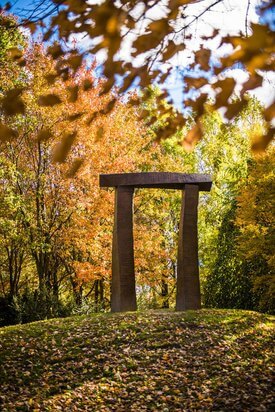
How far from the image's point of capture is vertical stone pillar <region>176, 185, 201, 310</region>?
396 inches

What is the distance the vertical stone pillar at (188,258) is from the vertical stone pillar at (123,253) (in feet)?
3.77

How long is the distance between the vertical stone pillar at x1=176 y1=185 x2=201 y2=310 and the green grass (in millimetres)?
1122

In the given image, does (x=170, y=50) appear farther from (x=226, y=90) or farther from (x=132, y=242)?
(x=132, y=242)

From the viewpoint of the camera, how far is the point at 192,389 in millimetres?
5645

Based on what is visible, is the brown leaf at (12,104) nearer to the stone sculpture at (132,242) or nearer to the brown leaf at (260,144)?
the brown leaf at (260,144)

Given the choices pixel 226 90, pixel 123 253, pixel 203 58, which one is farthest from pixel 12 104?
pixel 123 253

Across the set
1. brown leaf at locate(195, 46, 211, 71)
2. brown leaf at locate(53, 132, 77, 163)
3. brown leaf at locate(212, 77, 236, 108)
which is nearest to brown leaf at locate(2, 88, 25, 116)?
brown leaf at locate(53, 132, 77, 163)

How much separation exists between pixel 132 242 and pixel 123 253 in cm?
34

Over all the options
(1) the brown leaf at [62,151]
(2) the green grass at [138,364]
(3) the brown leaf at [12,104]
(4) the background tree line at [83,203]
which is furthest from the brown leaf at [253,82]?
(4) the background tree line at [83,203]

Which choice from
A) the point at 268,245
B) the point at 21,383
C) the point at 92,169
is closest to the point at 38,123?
the point at 92,169

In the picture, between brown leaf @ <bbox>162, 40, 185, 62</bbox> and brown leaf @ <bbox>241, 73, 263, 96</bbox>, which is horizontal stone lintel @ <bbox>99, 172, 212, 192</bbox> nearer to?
brown leaf @ <bbox>162, 40, 185, 62</bbox>

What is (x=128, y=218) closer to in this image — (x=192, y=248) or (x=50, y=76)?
(x=192, y=248)

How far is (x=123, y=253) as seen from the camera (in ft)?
32.8

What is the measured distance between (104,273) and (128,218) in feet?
11.2
